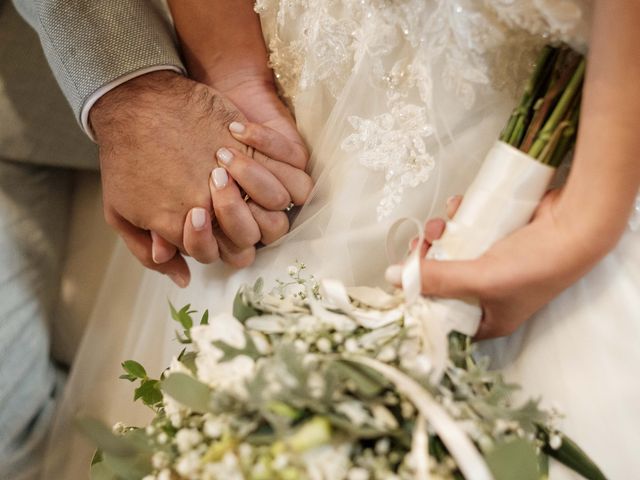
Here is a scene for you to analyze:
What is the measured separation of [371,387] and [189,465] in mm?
167

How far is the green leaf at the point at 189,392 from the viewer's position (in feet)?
1.82

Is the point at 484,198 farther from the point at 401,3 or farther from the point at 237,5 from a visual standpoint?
the point at 237,5

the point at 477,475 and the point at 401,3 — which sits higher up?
the point at 401,3

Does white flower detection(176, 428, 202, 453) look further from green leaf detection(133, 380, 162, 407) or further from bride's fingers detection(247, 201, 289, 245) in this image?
bride's fingers detection(247, 201, 289, 245)

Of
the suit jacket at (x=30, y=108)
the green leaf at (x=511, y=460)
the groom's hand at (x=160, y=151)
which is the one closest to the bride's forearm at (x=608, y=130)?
the green leaf at (x=511, y=460)

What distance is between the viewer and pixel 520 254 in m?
0.62

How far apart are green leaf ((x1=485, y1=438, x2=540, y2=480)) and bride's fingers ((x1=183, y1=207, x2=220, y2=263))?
496 mm

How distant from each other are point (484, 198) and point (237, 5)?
1.79 ft

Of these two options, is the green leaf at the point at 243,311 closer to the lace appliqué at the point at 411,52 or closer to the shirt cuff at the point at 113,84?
the lace appliqué at the point at 411,52

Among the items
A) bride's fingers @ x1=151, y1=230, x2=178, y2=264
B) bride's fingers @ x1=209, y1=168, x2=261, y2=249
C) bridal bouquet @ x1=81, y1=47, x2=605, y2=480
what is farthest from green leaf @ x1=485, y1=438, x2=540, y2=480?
bride's fingers @ x1=151, y1=230, x2=178, y2=264

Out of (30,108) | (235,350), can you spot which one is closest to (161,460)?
(235,350)

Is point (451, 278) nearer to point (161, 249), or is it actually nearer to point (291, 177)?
point (291, 177)

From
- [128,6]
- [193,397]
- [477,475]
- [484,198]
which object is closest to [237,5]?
[128,6]

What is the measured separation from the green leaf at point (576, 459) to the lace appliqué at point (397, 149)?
0.33 meters
